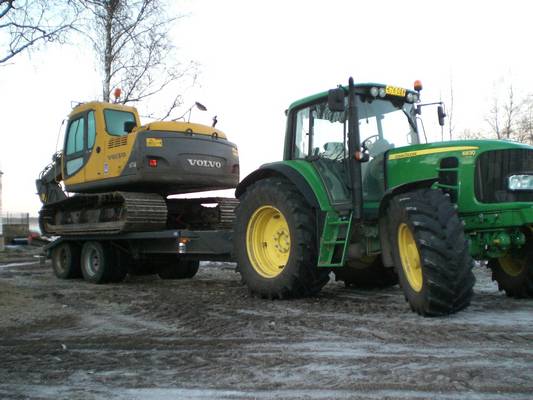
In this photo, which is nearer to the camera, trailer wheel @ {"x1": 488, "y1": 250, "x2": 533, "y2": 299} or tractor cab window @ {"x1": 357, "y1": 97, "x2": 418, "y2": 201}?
trailer wheel @ {"x1": 488, "y1": 250, "x2": 533, "y2": 299}

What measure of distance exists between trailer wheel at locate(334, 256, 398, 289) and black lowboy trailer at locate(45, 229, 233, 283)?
1774 mm

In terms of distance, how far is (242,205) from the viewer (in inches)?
326

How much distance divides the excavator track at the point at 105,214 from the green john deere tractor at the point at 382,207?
1980mm

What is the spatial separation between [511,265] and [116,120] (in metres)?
7.02

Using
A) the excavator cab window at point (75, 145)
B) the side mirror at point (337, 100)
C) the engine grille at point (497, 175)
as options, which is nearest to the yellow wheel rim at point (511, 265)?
the engine grille at point (497, 175)

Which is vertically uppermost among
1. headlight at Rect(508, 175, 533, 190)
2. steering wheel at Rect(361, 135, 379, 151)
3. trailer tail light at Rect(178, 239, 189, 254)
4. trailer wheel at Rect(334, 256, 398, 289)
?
steering wheel at Rect(361, 135, 379, 151)

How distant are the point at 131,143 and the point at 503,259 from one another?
5995 mm

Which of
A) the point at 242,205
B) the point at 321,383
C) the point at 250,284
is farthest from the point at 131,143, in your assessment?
the point at 321,383

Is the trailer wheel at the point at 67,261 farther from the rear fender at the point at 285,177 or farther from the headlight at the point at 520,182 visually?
the headlight at the point at 520,182

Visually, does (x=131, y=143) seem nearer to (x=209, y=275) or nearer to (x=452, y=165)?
(x=209, y=275)

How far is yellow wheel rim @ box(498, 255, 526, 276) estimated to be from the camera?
727cm

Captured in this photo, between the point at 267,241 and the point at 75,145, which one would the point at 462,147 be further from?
the point at 75,145

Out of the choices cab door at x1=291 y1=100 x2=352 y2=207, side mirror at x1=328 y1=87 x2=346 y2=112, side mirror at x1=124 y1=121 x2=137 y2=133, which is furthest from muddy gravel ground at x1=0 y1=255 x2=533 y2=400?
side mirror at x1=124 y1=121 x2=137 y2=133

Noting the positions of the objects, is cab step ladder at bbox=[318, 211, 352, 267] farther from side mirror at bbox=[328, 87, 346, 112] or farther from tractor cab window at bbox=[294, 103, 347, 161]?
side mirror at bbox=[328, 87, 346, 112]
